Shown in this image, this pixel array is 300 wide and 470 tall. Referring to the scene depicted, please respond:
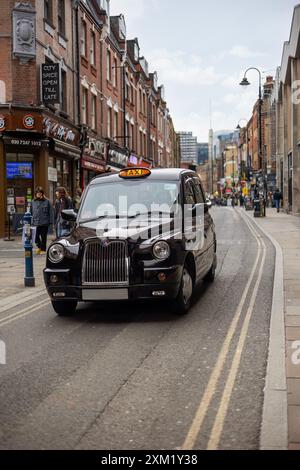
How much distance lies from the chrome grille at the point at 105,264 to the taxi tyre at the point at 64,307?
0.66 m

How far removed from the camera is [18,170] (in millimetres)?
21562

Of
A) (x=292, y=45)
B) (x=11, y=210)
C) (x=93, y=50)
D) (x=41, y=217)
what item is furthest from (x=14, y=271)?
(x=292, y=45)

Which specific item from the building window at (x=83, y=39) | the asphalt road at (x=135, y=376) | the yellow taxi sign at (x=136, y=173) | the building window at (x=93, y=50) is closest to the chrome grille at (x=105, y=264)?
the asphalt road at (x=135, y=376)

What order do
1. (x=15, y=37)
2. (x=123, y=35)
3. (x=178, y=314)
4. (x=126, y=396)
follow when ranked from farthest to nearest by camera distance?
1. (x=123, y=35)
2. (x=15, y=37)
3. (x=178, y=314)
4. (x=126, y=396)

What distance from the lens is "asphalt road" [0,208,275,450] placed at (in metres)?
3.87

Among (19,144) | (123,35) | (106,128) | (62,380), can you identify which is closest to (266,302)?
(62,380)

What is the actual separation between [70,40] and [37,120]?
6.73 m

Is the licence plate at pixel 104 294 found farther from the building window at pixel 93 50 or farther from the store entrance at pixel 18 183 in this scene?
the building window at pixel 93 50

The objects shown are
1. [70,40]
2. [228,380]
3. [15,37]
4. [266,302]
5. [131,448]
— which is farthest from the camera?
[70,40]

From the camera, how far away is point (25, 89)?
68.8 feet

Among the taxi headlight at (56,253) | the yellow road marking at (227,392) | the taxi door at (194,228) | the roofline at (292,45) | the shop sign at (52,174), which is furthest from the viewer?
the roofline at (292,45)

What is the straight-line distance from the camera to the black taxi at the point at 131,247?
7.20m

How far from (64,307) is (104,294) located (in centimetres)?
87

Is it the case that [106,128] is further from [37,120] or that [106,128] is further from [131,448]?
[131,448]
